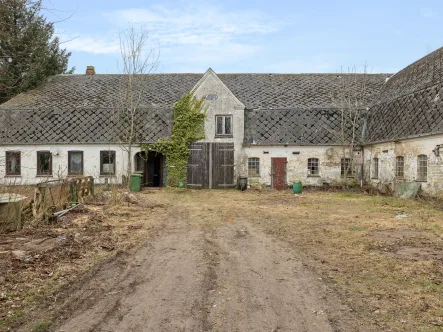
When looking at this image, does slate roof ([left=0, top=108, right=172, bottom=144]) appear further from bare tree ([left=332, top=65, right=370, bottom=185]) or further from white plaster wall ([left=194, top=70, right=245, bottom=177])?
bare tree ([left=332, top=65, right=370, bottom=185])

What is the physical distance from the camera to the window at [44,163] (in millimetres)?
24470

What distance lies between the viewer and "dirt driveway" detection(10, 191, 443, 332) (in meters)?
4.87

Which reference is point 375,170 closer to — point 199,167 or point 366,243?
point 199,167

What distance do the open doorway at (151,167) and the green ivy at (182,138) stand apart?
1.50m

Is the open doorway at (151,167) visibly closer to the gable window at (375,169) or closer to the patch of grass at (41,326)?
the gable window at (375,169)

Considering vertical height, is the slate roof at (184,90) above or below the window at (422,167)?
above

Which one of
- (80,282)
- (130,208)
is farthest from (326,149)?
(80,282)

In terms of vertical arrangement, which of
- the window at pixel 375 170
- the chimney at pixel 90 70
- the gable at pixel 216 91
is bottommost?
the window at pixel 375 170

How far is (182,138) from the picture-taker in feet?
79.4

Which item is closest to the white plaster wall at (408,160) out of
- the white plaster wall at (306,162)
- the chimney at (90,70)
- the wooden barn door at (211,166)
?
the white plaster wall at (306,162)

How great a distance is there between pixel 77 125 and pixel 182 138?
6.59 metres

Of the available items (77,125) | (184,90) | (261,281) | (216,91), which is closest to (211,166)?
(216,91)

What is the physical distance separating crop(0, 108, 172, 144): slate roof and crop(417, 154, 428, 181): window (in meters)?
13.8

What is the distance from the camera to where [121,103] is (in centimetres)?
2520
